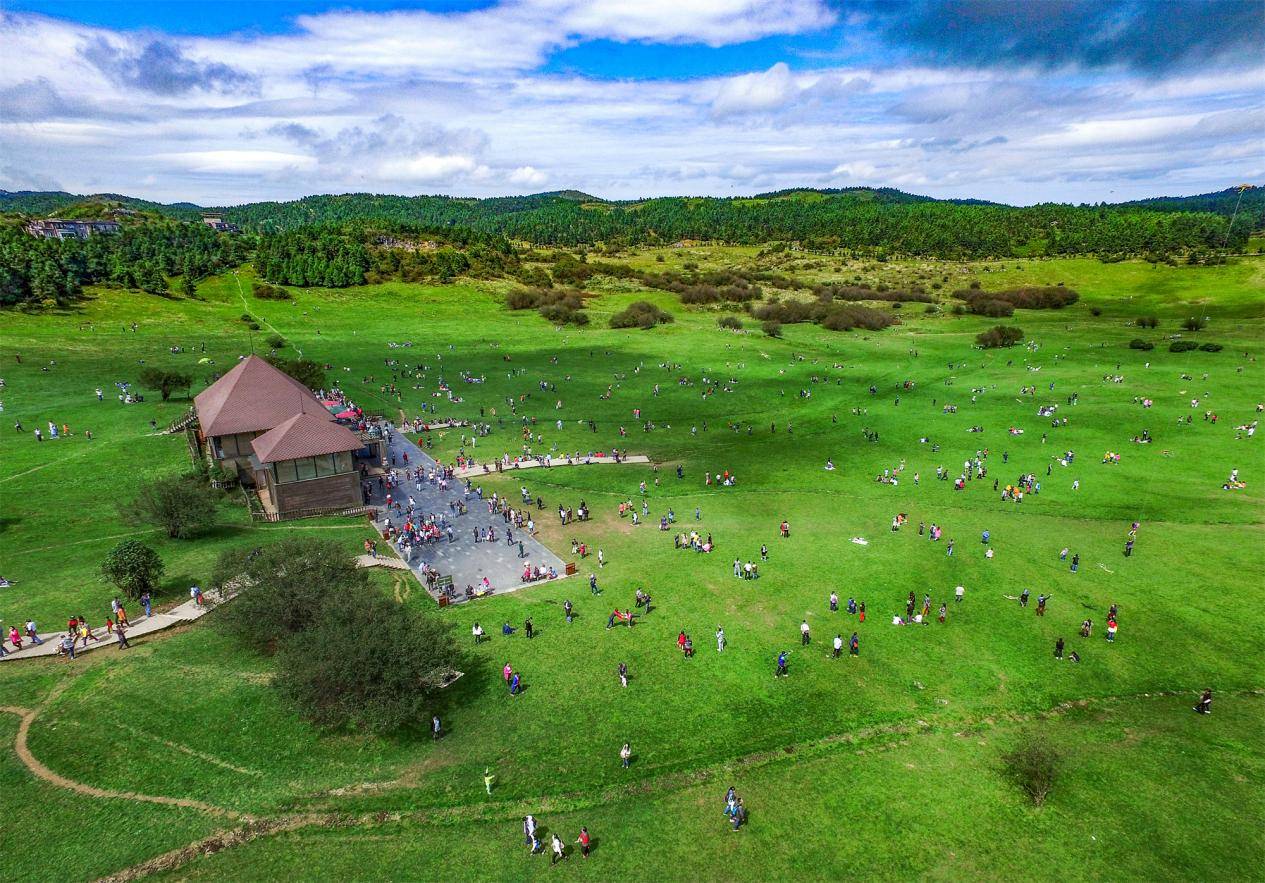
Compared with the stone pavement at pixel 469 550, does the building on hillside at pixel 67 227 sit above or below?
above

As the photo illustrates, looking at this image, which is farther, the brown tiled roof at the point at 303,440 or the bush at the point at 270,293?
the bush at the point at 270,293

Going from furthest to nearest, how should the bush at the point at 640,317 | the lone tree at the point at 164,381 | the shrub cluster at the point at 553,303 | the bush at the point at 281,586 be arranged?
the shrub cluster at the point at 553,303 < the bush at the point at 640,317 < the lone tree at the point at 164,381 < the bush at the point at 281,586

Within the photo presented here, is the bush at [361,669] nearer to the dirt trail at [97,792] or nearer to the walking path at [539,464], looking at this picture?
the dirt trail at [97,792]

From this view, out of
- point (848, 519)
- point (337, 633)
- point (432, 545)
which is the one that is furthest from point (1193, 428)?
point (337, 633)

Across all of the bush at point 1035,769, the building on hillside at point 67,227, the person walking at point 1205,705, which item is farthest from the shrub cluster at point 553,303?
the building on hillside at point 67,227

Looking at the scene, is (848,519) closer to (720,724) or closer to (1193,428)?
(720,724)

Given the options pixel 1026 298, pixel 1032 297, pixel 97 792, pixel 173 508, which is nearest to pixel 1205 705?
pixel 97 792

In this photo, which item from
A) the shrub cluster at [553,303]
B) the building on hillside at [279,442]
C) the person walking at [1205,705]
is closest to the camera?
the person walking at [1205,705]

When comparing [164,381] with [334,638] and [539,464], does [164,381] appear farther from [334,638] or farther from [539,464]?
[334,638]
